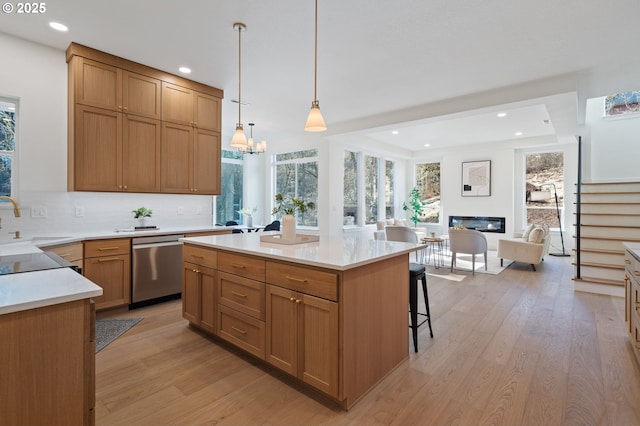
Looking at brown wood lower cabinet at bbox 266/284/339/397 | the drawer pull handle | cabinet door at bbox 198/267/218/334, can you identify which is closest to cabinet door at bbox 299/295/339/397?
brown wood lower cabinet at bbox 266/284/339/397

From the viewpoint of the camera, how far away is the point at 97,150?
326 centimetres

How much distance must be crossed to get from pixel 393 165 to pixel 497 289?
5441mm

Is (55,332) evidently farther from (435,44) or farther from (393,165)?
(393,165)

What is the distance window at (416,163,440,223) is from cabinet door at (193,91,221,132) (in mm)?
6998

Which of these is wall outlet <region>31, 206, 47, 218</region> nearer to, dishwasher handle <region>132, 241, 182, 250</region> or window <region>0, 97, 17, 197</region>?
window <region>0, 97, 17, 197</region>

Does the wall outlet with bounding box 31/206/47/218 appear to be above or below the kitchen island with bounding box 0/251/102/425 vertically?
above

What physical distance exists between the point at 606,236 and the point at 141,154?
6571 mm

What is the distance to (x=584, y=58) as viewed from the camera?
128 inches

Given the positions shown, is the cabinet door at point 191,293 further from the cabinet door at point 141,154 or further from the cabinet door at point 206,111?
the cabinet door at point 206,111

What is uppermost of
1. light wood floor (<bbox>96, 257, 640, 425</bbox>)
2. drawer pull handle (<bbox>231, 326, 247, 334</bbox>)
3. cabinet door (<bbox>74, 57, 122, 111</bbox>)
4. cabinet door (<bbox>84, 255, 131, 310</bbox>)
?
cabinet door (<bbox>74, 57, 122, 111</bbox>)

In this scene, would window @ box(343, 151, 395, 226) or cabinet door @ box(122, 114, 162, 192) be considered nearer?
cabinet door @ box(122, 114, 162, 192)

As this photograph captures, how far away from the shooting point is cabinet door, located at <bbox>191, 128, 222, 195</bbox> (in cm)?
412

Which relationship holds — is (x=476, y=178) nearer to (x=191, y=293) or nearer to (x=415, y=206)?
(x=415, y=206)

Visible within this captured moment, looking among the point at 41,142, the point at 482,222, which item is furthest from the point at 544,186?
the point at 41,142
